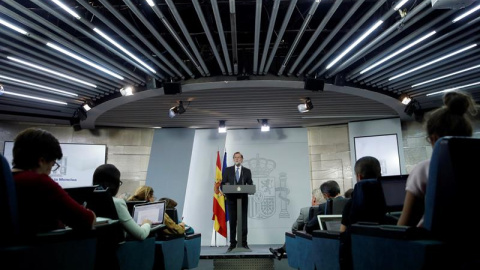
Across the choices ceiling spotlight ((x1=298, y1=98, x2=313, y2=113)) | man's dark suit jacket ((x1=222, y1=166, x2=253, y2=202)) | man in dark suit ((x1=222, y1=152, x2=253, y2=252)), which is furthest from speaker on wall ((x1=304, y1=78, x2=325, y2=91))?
man's dark suit jacket ((x1=222, y1=166, x2=253, y2=202))

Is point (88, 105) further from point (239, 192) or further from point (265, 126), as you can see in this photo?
point (265, 126)

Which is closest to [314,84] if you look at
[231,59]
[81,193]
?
[231,59]

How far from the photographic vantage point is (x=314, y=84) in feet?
19.0

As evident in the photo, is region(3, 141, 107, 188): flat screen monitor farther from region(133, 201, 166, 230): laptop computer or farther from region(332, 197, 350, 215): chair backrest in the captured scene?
region(332, 197, 350, 215): chair backrest

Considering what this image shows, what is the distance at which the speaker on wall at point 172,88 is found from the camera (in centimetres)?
583

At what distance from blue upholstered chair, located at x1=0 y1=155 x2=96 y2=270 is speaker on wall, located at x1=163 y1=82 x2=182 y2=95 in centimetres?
431

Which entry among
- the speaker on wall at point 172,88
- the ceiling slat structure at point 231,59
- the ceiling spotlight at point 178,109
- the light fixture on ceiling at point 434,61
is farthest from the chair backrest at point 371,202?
the ceiling spotlight at point 178,109

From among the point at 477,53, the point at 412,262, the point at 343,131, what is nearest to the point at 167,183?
the point at 343,131

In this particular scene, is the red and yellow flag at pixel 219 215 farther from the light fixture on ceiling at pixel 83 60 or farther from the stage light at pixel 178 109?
the light fixture on ceiling at pixel 83 60

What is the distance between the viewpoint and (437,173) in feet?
4.65

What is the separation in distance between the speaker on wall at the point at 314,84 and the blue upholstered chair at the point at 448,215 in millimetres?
4417

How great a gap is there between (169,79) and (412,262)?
5128 millimetres

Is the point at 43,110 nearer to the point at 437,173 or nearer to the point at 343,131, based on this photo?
the point at 343,131

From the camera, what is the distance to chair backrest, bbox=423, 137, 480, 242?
4.48ft
